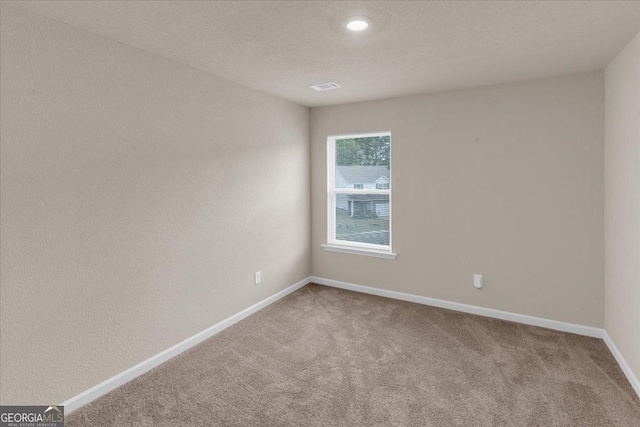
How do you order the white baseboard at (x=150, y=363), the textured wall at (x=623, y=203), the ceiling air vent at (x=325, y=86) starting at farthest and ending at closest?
1. the ceiling air vent at (x=325, y=86)
2. the textured wall at (x=623, y=203)
3. the white baseboard at (x=150, y=363)

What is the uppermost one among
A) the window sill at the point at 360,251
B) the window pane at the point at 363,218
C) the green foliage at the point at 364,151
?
the green foliage at the point at 364,151

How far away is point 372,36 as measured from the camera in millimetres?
2303

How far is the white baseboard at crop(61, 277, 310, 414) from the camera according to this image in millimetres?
2215

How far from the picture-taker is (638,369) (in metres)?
2.28

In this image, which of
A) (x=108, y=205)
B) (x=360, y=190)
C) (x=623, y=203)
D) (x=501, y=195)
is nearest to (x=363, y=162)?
(x=360, y=190)

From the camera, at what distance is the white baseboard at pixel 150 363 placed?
2215 mm

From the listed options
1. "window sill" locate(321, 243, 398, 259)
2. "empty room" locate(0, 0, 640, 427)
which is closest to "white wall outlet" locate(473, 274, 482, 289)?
"empty room" locate(0, 0, 640, 427)

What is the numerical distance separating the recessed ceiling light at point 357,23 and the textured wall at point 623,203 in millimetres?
1787

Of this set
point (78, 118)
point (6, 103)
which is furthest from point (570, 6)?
point (6, 103)

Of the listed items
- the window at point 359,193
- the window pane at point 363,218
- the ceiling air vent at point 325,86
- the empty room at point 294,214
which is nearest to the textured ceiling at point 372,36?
the empty room at point 294,214

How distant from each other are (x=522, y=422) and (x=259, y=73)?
10.4 ft

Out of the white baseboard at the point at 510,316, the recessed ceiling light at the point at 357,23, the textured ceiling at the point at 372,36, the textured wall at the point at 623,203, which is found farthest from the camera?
the white baseboard at the point at 510,316

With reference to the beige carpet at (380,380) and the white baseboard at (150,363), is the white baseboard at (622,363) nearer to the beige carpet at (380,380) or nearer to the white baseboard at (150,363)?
the beige carpet at (380,380)

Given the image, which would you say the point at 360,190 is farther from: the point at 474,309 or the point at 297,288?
the point at 474,309
